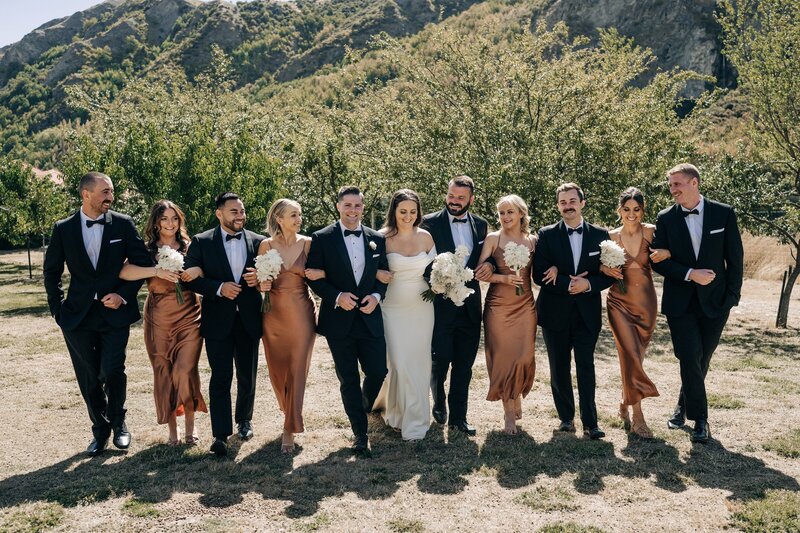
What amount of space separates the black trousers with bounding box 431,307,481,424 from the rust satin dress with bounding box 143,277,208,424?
8.06 feet

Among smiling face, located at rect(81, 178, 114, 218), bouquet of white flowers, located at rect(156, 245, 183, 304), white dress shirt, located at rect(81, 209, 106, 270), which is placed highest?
smiling face, located at rect(81, 178, 114, 218)

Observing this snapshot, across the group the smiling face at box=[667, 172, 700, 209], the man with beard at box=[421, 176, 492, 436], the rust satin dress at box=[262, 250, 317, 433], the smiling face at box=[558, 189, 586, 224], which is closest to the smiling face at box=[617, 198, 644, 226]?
the smiling face at box=[667, 172, 700, 209]

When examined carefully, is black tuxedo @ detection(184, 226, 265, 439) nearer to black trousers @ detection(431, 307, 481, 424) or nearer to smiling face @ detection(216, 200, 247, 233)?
smiling face @ detection(216, 200, 247, 233)

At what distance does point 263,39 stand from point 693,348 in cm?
10038

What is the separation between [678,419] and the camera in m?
6.95

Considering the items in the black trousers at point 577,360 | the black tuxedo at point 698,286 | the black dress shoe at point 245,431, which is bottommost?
the black dress shoe at point 245,431

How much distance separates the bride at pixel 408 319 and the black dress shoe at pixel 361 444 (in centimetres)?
50

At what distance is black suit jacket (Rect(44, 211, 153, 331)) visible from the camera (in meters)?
6.26

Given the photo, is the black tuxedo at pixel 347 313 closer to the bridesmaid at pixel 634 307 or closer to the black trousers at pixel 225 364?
the black trousers at pixel 225 364

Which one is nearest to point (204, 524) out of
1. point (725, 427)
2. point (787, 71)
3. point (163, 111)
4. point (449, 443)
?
point (449, 443)

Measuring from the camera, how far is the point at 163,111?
25750mm

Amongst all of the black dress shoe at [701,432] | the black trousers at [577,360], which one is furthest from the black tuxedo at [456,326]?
the black dress shoe at [701,432]

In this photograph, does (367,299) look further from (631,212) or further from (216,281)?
(631,212)

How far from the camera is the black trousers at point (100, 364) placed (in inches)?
249
